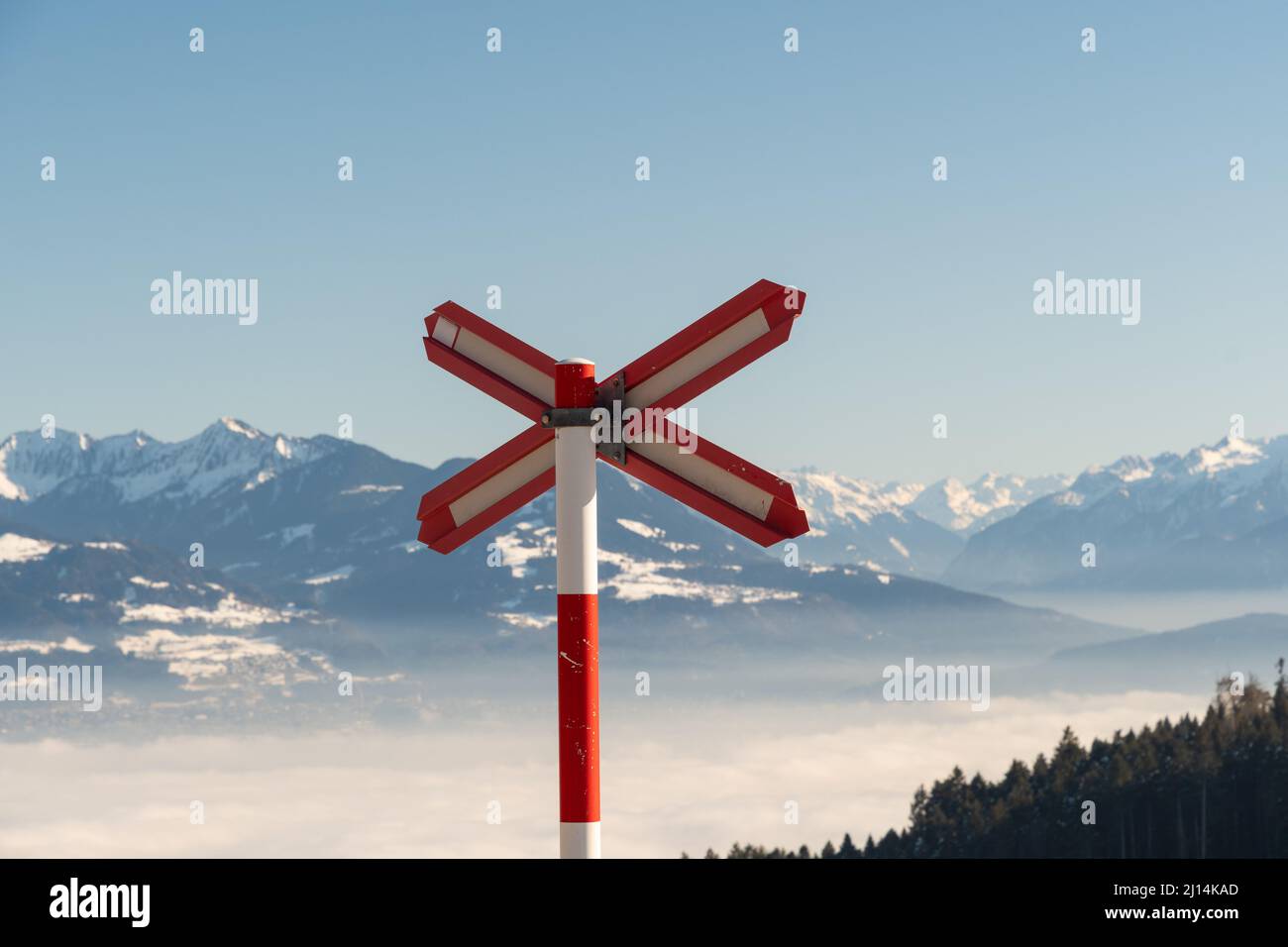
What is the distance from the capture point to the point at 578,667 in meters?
13.0

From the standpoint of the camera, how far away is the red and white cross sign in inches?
512

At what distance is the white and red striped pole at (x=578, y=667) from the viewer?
1298 centimetres

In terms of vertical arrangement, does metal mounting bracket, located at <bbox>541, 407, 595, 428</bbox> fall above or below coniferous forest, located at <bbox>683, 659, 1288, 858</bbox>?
above

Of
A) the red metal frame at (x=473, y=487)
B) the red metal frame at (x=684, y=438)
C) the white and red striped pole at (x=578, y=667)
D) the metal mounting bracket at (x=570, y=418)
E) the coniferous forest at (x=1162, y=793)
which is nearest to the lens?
the white and red striped pole at (x=578, y=667)

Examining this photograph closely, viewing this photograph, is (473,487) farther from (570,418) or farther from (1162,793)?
(1162,793)

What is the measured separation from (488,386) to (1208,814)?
15589 cm

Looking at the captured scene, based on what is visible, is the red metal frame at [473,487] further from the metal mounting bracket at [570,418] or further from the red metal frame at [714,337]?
the red metal frame at [714,337]

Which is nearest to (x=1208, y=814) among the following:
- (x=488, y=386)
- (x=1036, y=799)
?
(x=1036, y=799)

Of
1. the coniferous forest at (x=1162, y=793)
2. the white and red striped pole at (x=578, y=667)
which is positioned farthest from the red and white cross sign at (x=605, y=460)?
the coniferous forest at (x=1162, y=793)

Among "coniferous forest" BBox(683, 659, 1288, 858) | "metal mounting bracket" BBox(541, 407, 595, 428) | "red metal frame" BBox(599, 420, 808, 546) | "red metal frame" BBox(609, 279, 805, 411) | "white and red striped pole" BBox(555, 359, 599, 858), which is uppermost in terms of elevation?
"red metal frame" BBox(609, 279, 805, 411)

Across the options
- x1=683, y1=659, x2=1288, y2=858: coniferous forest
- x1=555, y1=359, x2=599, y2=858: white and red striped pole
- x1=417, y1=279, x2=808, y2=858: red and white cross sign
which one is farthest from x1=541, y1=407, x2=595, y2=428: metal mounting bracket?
x1=683, y1=659, x2=1288, y2=858: coniferous forest

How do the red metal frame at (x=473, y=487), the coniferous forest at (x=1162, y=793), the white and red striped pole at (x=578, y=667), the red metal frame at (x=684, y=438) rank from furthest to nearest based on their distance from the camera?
the coniferous forest at (x=1162, y=793) → the red metal frame at (x=473, y=487) → the red metal frame at (x=684, y=438) → the white and red striped pole at (x=578, y=667)

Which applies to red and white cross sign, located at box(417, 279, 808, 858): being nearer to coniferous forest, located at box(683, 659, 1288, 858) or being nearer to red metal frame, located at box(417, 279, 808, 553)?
red metal frame, located at box(417, 279, 808, 553)

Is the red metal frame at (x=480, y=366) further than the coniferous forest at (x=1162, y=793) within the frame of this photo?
No
